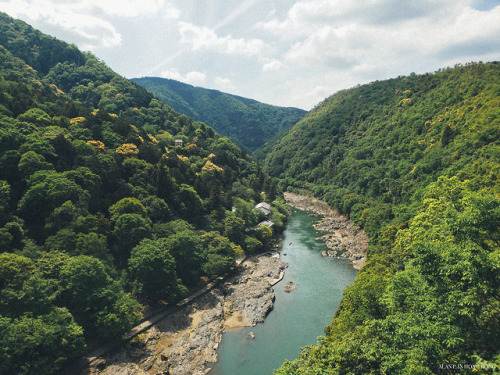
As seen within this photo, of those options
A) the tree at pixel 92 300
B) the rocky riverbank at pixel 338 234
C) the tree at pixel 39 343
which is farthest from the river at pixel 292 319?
the tree at pixel 39 343

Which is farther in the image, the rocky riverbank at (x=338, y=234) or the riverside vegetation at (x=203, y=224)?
the rocky riverbank at (x=338, y=234)

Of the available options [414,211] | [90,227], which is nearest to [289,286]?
[414,211]

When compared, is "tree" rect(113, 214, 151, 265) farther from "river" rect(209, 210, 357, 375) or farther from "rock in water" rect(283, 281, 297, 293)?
"rock in water" rect(283, 281, 297, 293)

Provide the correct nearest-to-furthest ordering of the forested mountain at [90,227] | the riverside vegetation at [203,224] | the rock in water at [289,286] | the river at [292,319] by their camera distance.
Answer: the riverside vegetation at [203,224]
the forested mountain at [90,227]
the river at [292,319]
the rock in water at [289,286]

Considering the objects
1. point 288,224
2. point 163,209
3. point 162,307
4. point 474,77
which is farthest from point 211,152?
point 474,77

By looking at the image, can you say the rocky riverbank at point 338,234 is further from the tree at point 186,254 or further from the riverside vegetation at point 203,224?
the tree at point 186,254

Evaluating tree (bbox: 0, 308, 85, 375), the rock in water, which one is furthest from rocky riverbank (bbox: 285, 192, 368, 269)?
tree (bbox: 0, 308, 85, 375)

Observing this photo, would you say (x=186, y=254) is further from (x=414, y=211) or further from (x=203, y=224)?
(x=414, y=211)

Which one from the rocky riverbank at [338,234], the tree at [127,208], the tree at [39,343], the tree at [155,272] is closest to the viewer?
the tree at [39,343]
